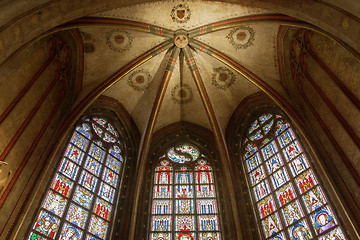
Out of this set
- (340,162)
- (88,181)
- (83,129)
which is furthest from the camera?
(83,129)

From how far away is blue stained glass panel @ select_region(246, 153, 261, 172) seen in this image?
11.4 m

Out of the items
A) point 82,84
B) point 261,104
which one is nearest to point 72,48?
point 82,84

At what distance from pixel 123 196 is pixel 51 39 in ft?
17.8

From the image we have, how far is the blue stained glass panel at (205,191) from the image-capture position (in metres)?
11.3

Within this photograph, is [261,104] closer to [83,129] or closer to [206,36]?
[206,36]

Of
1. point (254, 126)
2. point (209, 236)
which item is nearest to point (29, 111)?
point (209, 236)

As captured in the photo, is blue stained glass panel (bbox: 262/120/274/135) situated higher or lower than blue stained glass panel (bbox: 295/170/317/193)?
higher

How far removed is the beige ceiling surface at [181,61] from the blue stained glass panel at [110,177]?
2.47 m

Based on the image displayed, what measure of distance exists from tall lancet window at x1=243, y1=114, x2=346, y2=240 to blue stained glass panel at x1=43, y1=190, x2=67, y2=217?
5.76 meters

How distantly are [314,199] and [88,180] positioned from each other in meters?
6.68

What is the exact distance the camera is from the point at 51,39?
9.76 metres

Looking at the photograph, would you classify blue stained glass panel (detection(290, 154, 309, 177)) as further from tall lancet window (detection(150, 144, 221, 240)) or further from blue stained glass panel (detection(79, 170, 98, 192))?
blue stained glass panel (detection(79, 170, 98, 192))

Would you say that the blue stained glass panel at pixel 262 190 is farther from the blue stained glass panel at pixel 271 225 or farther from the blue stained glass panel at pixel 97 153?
the blue stained glass panel at pixel 97 153

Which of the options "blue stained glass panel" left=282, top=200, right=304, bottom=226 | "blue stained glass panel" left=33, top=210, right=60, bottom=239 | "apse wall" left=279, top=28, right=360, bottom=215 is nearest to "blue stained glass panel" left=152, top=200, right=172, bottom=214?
"blue stained glass panel" left=33, top=210, right=60, bottom=239
